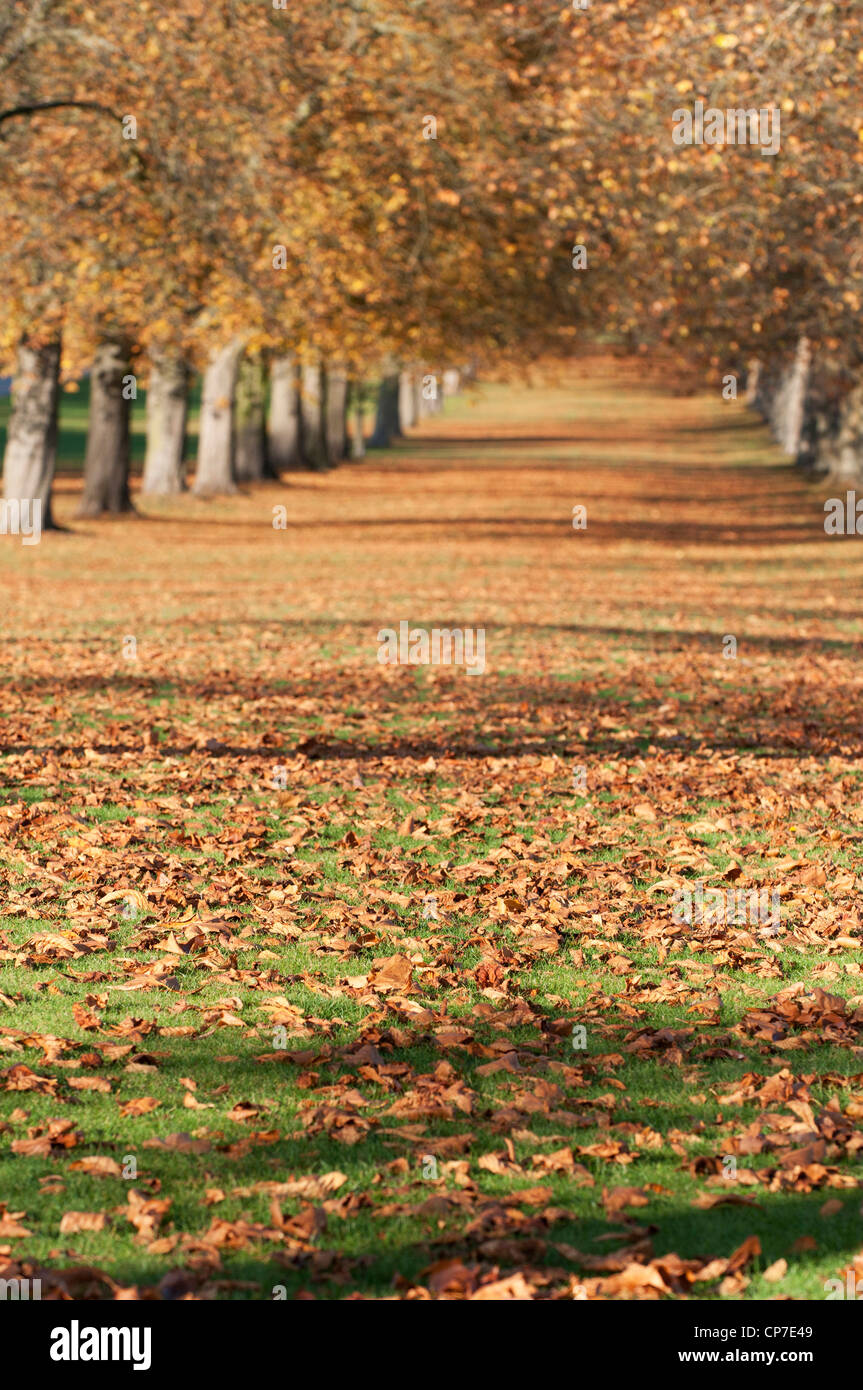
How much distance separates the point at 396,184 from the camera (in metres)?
26.7

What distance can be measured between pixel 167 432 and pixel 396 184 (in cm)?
1133

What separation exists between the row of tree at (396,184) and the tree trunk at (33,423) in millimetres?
53

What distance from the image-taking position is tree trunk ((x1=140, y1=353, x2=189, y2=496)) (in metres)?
34.9

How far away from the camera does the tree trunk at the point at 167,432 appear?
34.9 meters

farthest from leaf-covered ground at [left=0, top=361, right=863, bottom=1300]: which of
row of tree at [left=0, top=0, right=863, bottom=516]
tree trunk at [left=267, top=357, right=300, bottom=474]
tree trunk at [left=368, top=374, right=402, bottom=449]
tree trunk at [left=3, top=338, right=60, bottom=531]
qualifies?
tree trunk at [left=368, top=374, right=402, bottom=449]

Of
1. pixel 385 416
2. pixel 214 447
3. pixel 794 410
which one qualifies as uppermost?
pixel 385 416

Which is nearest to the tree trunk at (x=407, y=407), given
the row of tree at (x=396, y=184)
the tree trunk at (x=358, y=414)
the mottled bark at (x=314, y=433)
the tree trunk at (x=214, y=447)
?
the tree trunk at (x=358, y=414)

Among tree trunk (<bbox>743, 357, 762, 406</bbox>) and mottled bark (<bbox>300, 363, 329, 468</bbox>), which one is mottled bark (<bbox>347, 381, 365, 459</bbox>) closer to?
mottled bark (<bbox>300, 363, 329, 468</bbox>)

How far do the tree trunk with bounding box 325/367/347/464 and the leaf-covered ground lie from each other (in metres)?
37.0

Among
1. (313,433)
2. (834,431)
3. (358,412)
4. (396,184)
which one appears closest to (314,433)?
(313,433)

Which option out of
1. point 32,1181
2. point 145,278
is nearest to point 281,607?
point 145,278

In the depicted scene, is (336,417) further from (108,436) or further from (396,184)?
(396,184)

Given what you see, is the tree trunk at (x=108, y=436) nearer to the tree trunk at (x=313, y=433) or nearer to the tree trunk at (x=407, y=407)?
the tree trunk at (x=313, y=433)

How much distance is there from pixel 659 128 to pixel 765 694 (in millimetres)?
10368
